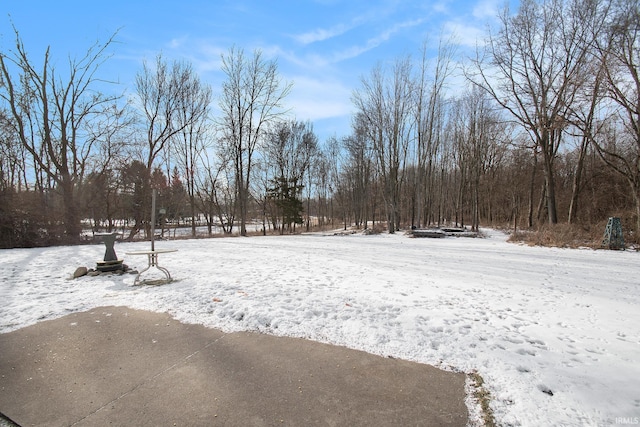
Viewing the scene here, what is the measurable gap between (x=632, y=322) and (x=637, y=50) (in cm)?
1470

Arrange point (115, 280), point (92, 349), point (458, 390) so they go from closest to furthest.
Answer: point (458, 390) → point (92, 349) → point (115, 280)

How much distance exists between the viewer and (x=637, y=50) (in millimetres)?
12031

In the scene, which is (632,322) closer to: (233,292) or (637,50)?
(233,292)

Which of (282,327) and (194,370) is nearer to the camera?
(194,370)

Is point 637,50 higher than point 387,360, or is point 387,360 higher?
point 637,50

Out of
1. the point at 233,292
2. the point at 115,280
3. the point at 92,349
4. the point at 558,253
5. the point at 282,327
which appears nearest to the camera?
the point at 92,349

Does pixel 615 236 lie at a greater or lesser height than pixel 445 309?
greater

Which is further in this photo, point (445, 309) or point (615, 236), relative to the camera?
point (615, 236)

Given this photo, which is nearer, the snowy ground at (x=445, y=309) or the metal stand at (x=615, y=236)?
the snowy ground at (x=445, y=309)

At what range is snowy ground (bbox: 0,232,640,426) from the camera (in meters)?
2.42

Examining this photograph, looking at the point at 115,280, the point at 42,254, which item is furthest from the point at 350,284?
the point at 42,254

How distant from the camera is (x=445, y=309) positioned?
411 centimetres

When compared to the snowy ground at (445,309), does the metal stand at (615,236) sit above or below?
above

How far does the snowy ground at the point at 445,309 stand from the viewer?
2.42 meters
